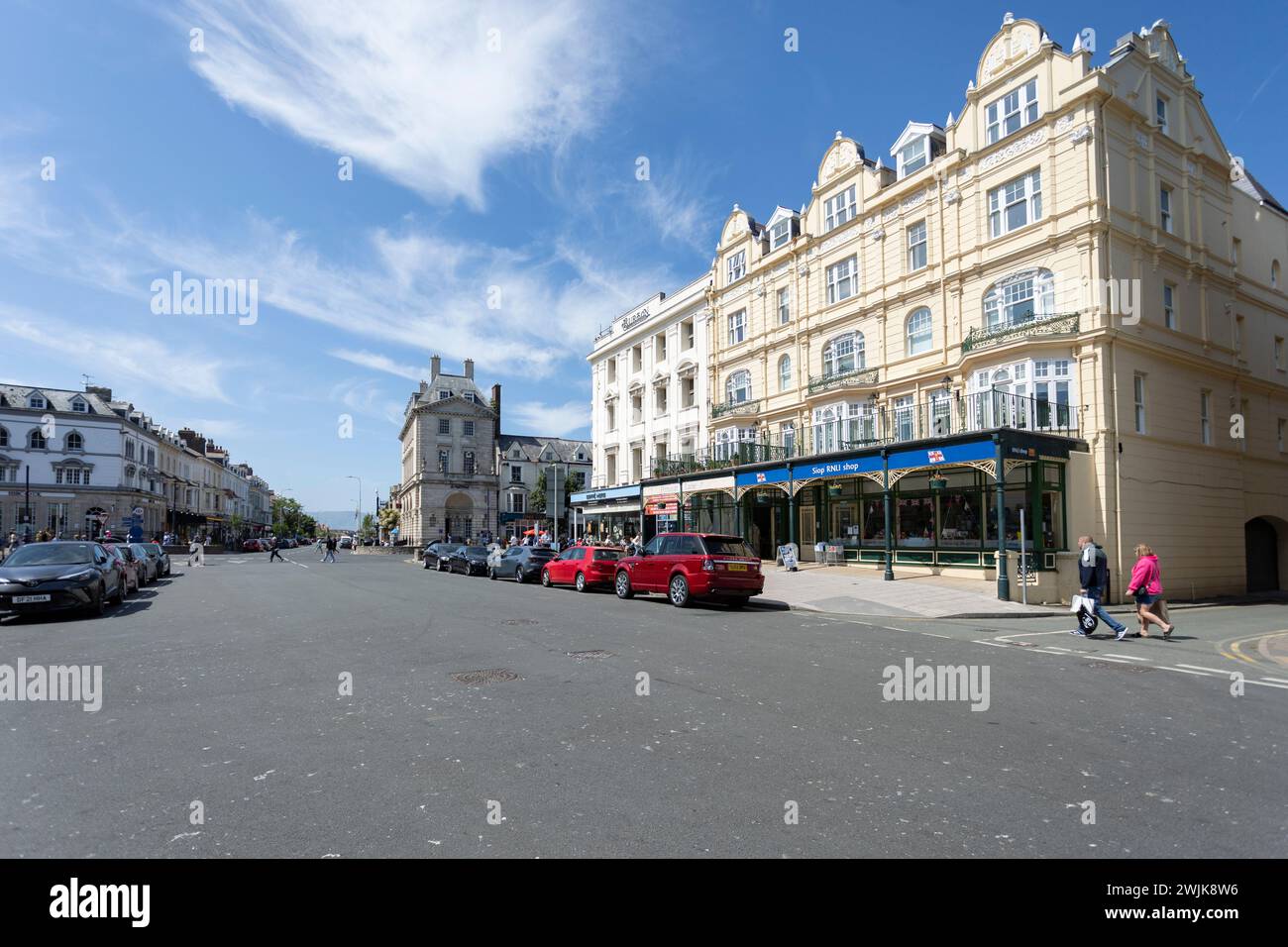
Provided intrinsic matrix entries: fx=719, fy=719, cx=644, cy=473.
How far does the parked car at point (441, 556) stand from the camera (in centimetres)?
3397

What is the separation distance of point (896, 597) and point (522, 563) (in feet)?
43.7

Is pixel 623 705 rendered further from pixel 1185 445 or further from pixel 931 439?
pixel 1185 445

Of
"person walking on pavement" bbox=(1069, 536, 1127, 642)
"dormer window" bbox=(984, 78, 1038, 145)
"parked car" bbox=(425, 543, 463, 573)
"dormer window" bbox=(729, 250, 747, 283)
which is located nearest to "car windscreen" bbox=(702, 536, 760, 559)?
"person walking on pavement" bbox=(1069, 536, 1127, 642)

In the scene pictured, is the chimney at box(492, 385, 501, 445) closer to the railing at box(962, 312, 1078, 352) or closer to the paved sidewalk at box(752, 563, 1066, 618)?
the paved sidewalk at box(752, 563, 1066, 618)

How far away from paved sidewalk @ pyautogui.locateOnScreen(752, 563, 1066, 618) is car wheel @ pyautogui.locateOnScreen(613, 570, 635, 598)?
3.24 meters

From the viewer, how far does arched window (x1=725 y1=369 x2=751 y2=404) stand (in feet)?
114

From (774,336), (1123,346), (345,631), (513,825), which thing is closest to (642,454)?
(774,336)

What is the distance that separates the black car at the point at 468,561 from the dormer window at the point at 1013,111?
24.9m

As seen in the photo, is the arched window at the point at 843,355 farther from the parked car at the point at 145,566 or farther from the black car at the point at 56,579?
the parked car at the point at 145,566

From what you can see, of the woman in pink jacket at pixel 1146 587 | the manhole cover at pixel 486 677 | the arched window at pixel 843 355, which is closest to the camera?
the manhole cover at pixel 486 677

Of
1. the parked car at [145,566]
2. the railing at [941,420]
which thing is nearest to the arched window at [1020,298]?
the railing at [941,420]

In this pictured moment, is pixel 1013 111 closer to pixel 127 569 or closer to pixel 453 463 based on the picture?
pixel 127 569
